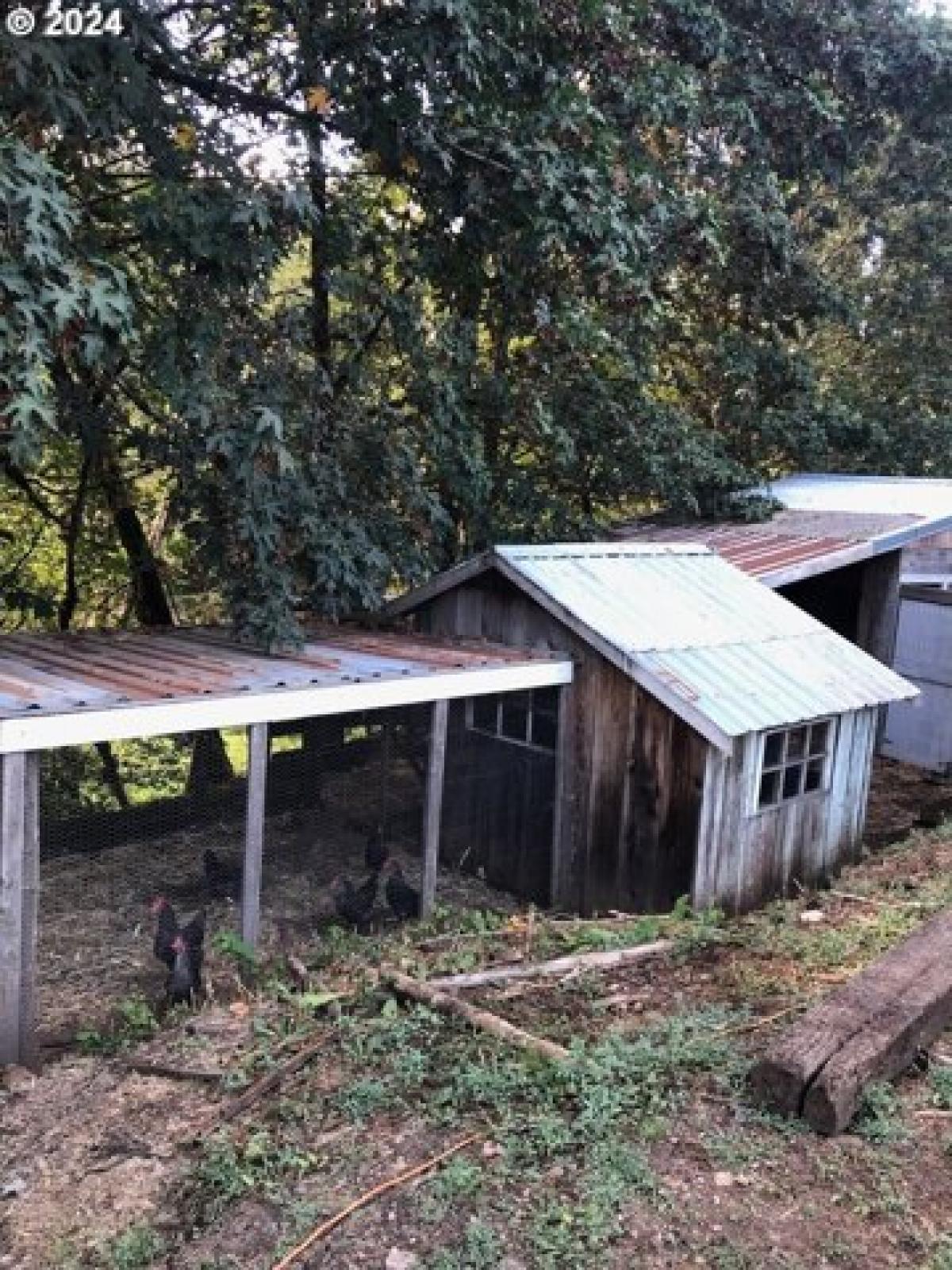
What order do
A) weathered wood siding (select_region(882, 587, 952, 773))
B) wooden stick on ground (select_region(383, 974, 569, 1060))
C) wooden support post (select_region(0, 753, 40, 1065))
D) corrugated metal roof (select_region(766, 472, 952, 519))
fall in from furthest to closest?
weathered wood siding (select_region(882, 587, 952, 773)), corrugated metal roof (select_region(766, 472, 952, 519)), wooden support post (select_region(0, 753, 40, 1065)), wooden stick on ground (select_region(383, 974, 569, 1060))

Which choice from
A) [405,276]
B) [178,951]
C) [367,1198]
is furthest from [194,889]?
[405,276]

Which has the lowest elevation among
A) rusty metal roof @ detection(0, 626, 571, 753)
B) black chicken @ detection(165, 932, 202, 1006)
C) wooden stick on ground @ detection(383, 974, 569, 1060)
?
black chicken @ detection(165, 932, 202, 1006)

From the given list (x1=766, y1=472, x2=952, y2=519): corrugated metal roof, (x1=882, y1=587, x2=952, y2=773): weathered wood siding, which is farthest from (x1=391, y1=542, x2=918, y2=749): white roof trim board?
(x1=882, y1=587, x2=952, y2=773): weathered wood siding

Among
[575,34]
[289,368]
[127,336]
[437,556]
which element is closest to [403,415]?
[437,556]

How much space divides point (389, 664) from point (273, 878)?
→ 203cm

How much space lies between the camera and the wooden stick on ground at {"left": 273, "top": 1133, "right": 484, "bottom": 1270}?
3.06 m

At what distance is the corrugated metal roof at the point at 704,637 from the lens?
6586 millimetres

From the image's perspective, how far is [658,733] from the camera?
6.76 meters

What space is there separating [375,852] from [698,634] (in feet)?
8.92

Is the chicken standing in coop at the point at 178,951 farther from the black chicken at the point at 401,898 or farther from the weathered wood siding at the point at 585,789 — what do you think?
the weathered wood siding at the point at 585,789

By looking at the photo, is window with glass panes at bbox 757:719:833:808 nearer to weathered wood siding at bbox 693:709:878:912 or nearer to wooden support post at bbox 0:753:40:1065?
weathered wood siding at bbox 693:709:878:912

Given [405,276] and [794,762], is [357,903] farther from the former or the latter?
[405,276]

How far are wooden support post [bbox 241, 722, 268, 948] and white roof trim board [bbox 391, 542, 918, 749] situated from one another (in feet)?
7.71

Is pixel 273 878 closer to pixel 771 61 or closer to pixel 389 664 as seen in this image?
pixel 389 664
